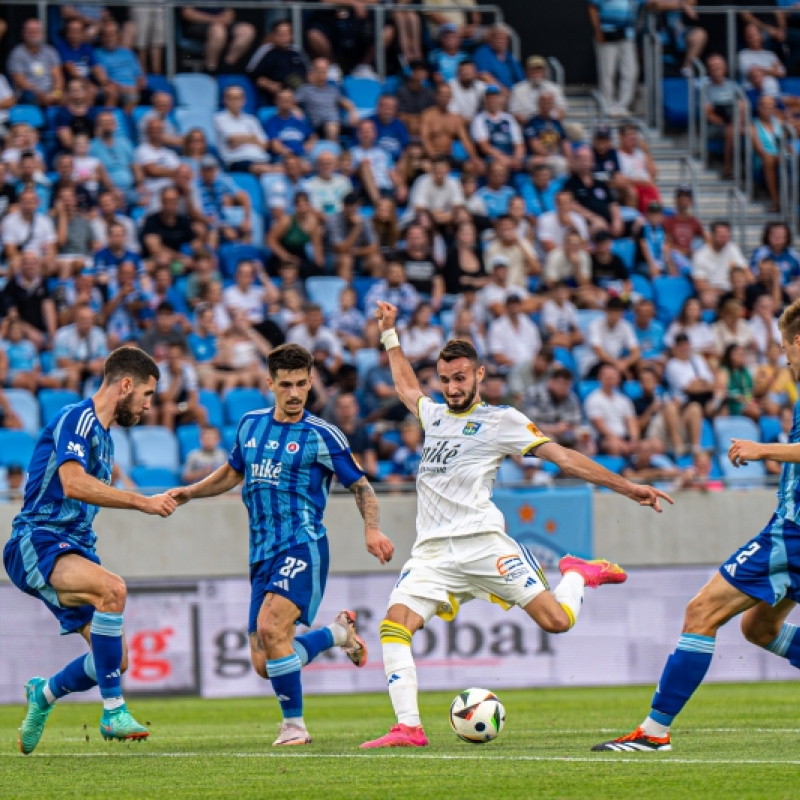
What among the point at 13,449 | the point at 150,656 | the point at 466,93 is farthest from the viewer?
the point at 466,93

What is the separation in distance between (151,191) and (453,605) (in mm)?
10914

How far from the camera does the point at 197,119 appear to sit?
2039 cm

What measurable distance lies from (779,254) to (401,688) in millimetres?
14012

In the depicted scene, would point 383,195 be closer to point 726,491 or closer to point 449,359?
point 726,491

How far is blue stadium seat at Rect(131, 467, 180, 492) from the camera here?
53.0ft

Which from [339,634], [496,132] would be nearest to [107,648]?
[339,634]

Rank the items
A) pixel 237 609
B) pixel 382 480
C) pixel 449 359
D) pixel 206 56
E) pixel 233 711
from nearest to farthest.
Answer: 1. pixel 449 359
2. pixel 233 711
3. pixel 237 609
4. pixel 382 480
5. pixel 206 56

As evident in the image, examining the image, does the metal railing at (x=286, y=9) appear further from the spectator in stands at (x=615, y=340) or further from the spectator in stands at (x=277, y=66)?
the spectator in stands at (x=615, y=340)

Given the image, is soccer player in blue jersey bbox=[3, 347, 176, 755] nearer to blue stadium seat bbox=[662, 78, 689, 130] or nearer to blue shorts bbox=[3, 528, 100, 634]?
blue shorts bbox=[3, 528, 100, 634]

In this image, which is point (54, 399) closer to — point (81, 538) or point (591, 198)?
point (81, 538)

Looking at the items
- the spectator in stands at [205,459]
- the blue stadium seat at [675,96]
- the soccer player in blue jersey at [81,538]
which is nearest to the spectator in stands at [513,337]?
the spectator in stands at [205,459]

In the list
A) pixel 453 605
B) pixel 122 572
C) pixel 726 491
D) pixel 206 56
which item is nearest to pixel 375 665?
pixel 122 572

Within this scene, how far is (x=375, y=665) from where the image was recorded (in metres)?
15.9

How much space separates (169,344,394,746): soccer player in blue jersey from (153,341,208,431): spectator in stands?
23.0 feet
